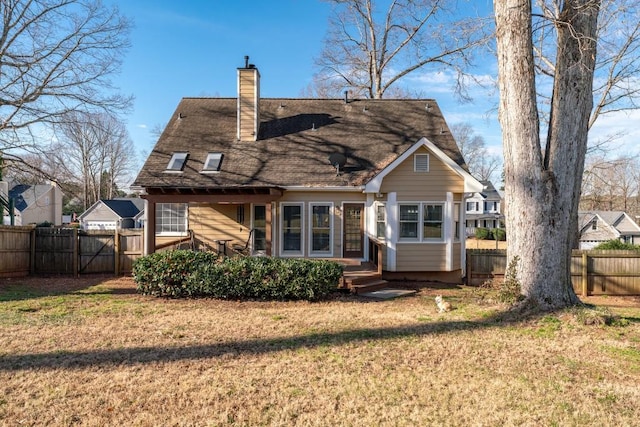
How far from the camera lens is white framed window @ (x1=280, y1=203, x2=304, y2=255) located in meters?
13.7

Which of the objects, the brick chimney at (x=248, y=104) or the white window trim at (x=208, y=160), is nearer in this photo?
the white window trim at (x=208, y=160)

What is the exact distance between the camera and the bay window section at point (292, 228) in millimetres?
13727

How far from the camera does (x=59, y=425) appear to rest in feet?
12.0

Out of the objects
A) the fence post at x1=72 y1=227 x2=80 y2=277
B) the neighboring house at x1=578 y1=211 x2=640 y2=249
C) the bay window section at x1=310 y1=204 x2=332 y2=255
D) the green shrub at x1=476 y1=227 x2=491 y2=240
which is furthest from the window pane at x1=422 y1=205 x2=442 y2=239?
the green shrub at x1=476 y1=227 x2=491 y2=240

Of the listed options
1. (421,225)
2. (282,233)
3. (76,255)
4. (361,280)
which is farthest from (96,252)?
(421,225)

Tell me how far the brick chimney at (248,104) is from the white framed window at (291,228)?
3380 mm

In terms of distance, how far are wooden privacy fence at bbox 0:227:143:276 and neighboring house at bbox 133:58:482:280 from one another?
1207 mm

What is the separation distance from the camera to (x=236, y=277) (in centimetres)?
954

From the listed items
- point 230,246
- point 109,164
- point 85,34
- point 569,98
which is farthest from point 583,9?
point 109,164

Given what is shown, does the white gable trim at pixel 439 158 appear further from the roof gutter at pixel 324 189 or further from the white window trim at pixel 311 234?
the white window trim at pixel 311 234

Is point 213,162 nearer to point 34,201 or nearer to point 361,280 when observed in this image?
point 361,280

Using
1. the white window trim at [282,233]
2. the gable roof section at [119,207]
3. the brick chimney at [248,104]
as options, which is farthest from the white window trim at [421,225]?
the gable roof section at [119,207]

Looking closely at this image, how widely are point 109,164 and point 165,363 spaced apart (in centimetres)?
5053

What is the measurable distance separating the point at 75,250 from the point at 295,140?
838 cm
